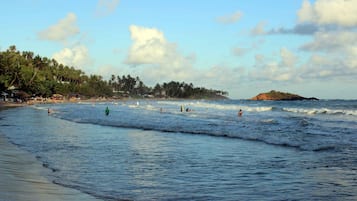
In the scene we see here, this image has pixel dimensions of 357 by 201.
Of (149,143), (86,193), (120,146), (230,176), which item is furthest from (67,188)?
(149,143)

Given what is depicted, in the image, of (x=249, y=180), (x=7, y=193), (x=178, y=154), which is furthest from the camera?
(x=178, y=154)

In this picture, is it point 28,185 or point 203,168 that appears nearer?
point 28,185

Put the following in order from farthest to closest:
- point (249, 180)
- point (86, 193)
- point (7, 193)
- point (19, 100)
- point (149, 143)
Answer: point (19, 100) → point (149, 143) → point (249, 180) → point (86, 193) → point (7, 193)

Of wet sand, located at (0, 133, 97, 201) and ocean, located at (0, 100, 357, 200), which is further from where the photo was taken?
ocean, located at (0, 100, 357, 200)

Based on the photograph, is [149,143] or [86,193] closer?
[86,193]

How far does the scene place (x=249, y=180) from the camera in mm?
10953

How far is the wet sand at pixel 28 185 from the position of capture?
8.23 meters

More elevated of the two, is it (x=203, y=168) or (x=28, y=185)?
(x=28, y=185)

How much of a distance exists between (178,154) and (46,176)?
20.5ft

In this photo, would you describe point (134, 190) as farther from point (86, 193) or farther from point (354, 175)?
point (354, 175)

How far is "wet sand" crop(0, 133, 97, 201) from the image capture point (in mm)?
8234

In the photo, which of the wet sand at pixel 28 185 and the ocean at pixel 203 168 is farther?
the ocean at pixel 203 168

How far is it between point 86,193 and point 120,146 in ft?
32.6

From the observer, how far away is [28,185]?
942 cm
